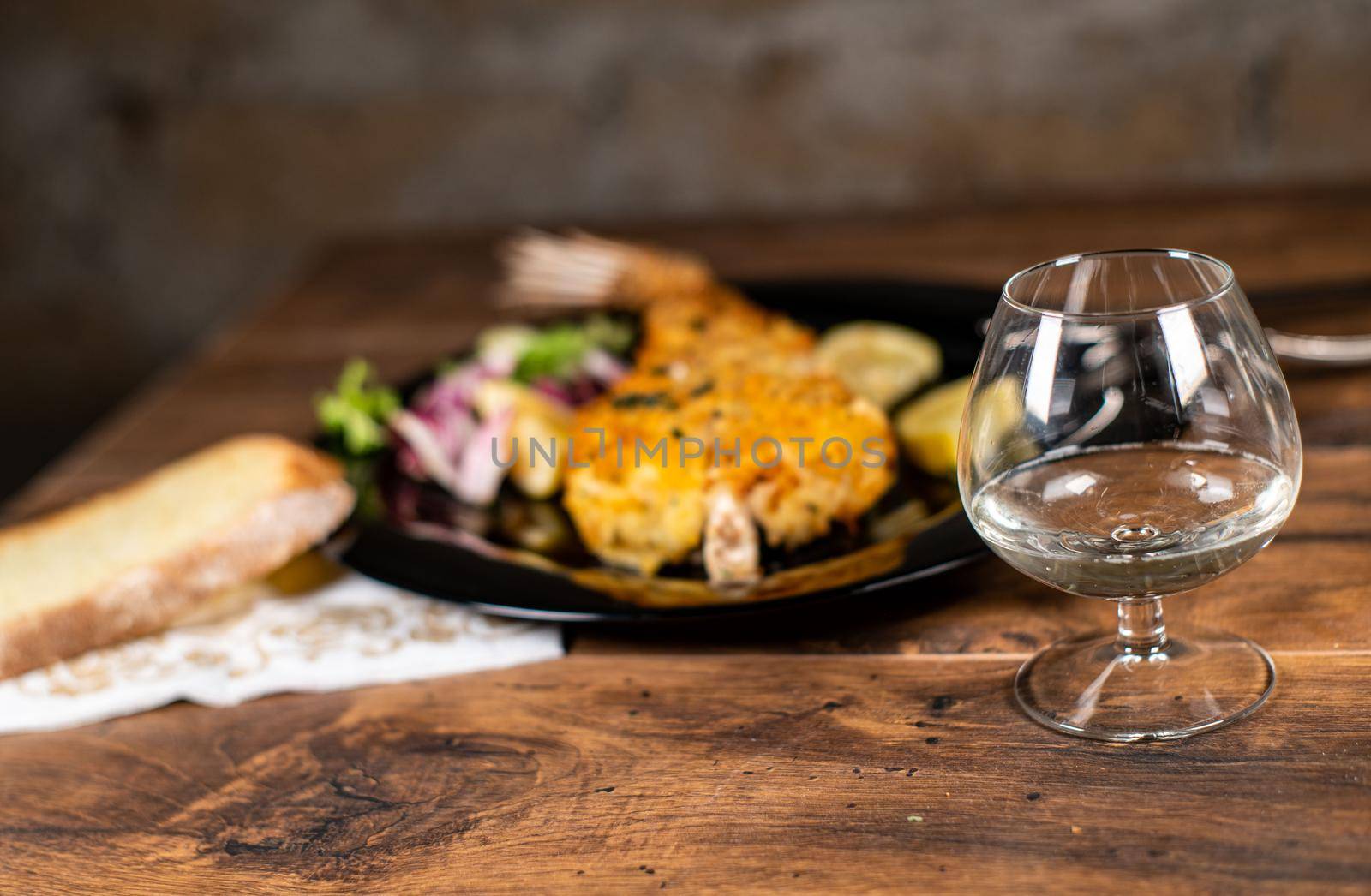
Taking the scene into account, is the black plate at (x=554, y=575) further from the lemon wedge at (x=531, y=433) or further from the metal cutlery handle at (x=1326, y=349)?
the metal cutlery handle at (x=1326, y=349)

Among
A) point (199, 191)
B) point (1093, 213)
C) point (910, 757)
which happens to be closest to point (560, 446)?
point (910, 757)

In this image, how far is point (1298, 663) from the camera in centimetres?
89

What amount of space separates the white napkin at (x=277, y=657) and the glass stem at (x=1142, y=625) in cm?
44

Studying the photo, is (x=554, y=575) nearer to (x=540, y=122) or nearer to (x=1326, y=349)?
(x=1326, y=349)

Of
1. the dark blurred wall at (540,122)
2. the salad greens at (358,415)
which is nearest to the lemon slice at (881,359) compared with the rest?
the salad greens at (358,415)

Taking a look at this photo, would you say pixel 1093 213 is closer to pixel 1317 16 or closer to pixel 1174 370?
pixel 1317 16

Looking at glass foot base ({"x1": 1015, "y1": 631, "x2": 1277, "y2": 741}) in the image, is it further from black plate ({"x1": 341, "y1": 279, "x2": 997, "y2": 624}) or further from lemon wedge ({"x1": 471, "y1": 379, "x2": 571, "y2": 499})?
lemon wedge ({"x1": 471, "y1": 379, "x2": 571, "y2": 499})

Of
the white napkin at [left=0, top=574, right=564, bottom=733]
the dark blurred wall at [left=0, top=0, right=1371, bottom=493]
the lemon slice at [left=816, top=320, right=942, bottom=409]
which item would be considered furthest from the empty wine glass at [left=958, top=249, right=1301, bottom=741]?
the dark blurred wall at [left=0, top=0, right=1371, bottom=493]

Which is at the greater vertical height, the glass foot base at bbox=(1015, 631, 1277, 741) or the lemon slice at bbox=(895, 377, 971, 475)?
the lemon slice at bbox=(895, 377, 971, 475)

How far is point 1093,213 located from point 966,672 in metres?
1.44

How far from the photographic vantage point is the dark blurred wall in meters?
2.97

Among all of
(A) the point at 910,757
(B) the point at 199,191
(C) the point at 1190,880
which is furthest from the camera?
(B) the point at 199,191

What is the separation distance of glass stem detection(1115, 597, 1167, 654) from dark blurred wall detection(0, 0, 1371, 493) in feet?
7.59

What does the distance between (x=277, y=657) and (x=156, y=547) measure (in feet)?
0.62
